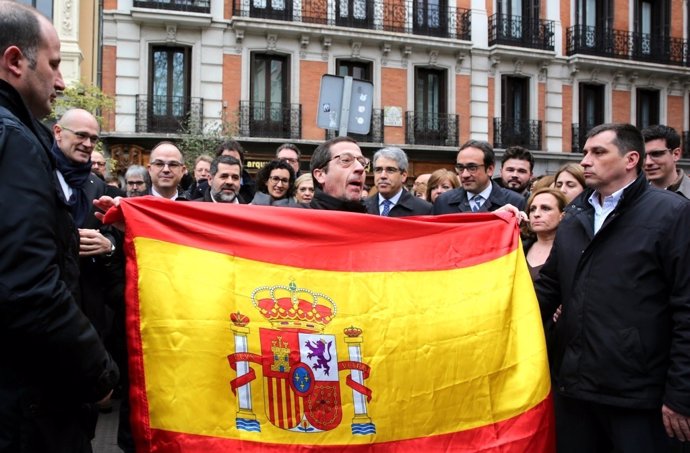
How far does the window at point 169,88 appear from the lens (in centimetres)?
2030

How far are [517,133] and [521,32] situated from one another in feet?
11.5

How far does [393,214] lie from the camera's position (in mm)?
6078

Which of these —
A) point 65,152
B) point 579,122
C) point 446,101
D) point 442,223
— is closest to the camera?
point 442,223

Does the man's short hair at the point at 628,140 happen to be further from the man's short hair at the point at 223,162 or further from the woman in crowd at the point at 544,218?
the man's short hair at the point at 223,162

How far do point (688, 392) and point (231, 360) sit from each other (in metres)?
2.15

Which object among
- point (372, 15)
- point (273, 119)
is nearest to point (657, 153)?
point (273, 119)

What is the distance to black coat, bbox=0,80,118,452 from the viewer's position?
2.12 meters

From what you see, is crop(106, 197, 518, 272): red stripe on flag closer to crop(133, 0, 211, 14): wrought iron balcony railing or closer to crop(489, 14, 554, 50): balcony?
crop(133, 0, 211, 14): wrought iron balcony railing

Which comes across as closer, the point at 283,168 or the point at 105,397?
the point at 105,397

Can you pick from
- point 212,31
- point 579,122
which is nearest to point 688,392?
point 212,31

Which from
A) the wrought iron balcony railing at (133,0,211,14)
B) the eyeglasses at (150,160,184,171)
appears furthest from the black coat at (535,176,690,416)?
the wrought iron balcony railing at (133,0,211,14)

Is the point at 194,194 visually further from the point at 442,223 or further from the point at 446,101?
the point at 446,101

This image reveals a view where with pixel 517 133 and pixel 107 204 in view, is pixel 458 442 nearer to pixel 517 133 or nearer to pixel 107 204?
pixel 107 204

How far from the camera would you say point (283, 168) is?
710 centimetres
